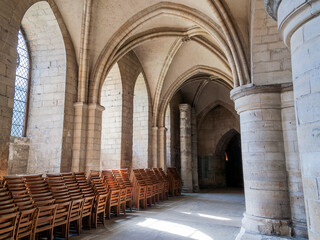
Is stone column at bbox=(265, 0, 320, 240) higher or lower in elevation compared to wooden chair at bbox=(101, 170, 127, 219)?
higher

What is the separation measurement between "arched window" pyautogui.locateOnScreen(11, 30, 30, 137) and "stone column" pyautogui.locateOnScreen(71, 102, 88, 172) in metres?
1.28

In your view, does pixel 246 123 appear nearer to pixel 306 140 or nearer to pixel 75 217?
pixel 306 140

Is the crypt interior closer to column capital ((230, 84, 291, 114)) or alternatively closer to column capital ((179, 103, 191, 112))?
column capital ((230, 84, 291, 114))

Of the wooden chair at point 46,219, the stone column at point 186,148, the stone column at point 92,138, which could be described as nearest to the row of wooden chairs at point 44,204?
the wooden chair at point 46,219

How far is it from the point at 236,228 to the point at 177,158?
883 cm

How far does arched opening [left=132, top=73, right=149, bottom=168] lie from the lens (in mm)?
9812

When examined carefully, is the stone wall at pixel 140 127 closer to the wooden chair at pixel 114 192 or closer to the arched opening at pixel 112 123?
the arched opening at pixel 112 123

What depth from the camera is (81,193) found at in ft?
13.5

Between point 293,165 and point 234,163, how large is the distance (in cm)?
1392

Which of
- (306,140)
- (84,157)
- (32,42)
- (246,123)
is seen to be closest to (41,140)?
(84,157)

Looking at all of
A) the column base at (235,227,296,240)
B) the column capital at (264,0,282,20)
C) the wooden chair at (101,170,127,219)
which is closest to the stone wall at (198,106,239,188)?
the wooden chair at (101,170,127,219)

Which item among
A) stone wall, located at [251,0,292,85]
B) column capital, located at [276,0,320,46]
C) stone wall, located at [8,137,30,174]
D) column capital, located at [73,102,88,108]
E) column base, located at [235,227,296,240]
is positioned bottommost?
column base, located at [235,227,296,240]

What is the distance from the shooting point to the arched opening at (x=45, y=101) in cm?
594

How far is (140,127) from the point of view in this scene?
10055 millimetres
